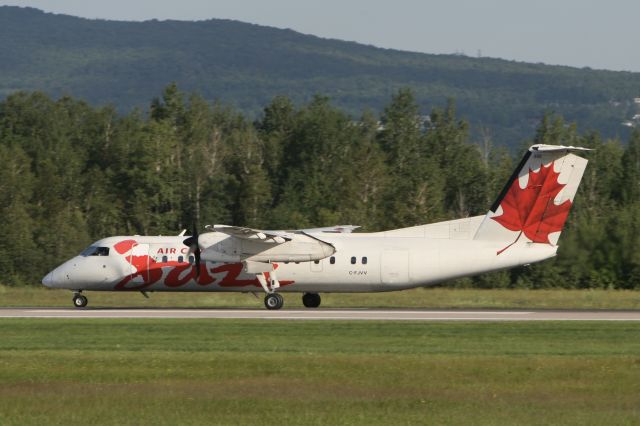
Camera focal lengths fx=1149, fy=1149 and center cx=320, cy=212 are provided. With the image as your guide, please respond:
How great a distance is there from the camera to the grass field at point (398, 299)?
4025 cm

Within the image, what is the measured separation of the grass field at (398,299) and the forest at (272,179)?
3.23 metres

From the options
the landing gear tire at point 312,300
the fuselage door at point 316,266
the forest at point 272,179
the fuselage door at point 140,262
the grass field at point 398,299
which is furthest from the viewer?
the forest at point 272,179

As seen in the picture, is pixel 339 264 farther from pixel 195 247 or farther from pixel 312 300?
pixel 195 247

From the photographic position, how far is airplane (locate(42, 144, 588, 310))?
3500 centimetres

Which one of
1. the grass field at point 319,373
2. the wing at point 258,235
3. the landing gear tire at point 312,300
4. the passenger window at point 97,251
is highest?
the wing at point 258,235

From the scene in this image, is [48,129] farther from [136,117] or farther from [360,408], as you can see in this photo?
[360,408]

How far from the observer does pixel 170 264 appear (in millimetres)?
36094

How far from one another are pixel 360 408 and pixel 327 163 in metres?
59.9

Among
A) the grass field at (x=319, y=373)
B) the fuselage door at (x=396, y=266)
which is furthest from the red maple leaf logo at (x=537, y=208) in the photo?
the grass field at (x=319, y=373)

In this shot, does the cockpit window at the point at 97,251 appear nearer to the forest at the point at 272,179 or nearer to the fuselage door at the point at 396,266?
the fuselage door at the point at 396,266

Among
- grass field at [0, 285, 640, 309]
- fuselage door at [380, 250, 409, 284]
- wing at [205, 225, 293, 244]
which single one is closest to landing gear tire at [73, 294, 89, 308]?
grass field at [0, 285, 640, 309]

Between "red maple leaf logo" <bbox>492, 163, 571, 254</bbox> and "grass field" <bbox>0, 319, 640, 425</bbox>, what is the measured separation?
4989 mm

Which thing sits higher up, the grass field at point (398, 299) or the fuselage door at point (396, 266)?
the fuselage door at point (396, 266)

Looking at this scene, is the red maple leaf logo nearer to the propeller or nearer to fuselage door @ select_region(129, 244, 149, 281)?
the propeller
